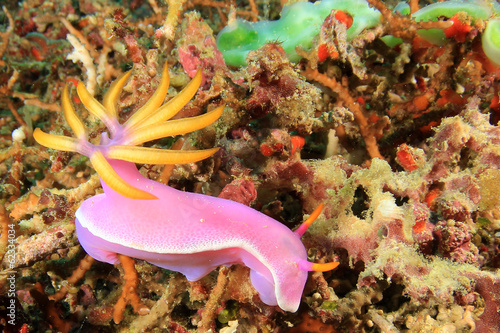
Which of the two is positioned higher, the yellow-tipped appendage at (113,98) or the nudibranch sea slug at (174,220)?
the yellow-tipped appendage at (113,98)

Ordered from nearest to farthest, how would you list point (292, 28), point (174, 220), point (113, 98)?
1. point (174, 220)
2. point (113, 98)
3. point (292, 28)

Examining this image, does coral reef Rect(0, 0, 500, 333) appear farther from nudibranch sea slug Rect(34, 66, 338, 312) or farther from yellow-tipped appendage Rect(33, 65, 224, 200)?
yellow-tipped appendage Rect(33, 65, 224, 200)

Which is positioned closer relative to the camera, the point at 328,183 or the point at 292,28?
the point at 328,183

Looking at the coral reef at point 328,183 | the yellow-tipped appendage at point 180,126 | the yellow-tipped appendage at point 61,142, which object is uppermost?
the yellow-tipped appendage at point 180,126

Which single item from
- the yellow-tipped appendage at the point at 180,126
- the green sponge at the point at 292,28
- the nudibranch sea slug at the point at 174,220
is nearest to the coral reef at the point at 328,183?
the green sponge at the point at 292,28

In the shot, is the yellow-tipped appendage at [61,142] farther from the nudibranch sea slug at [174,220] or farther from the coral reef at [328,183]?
the coral reef at [328,183]

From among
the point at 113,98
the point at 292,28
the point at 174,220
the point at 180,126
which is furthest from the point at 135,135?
the point at 292,28

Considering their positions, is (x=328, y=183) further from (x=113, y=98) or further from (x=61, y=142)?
(x=61, y=142)
